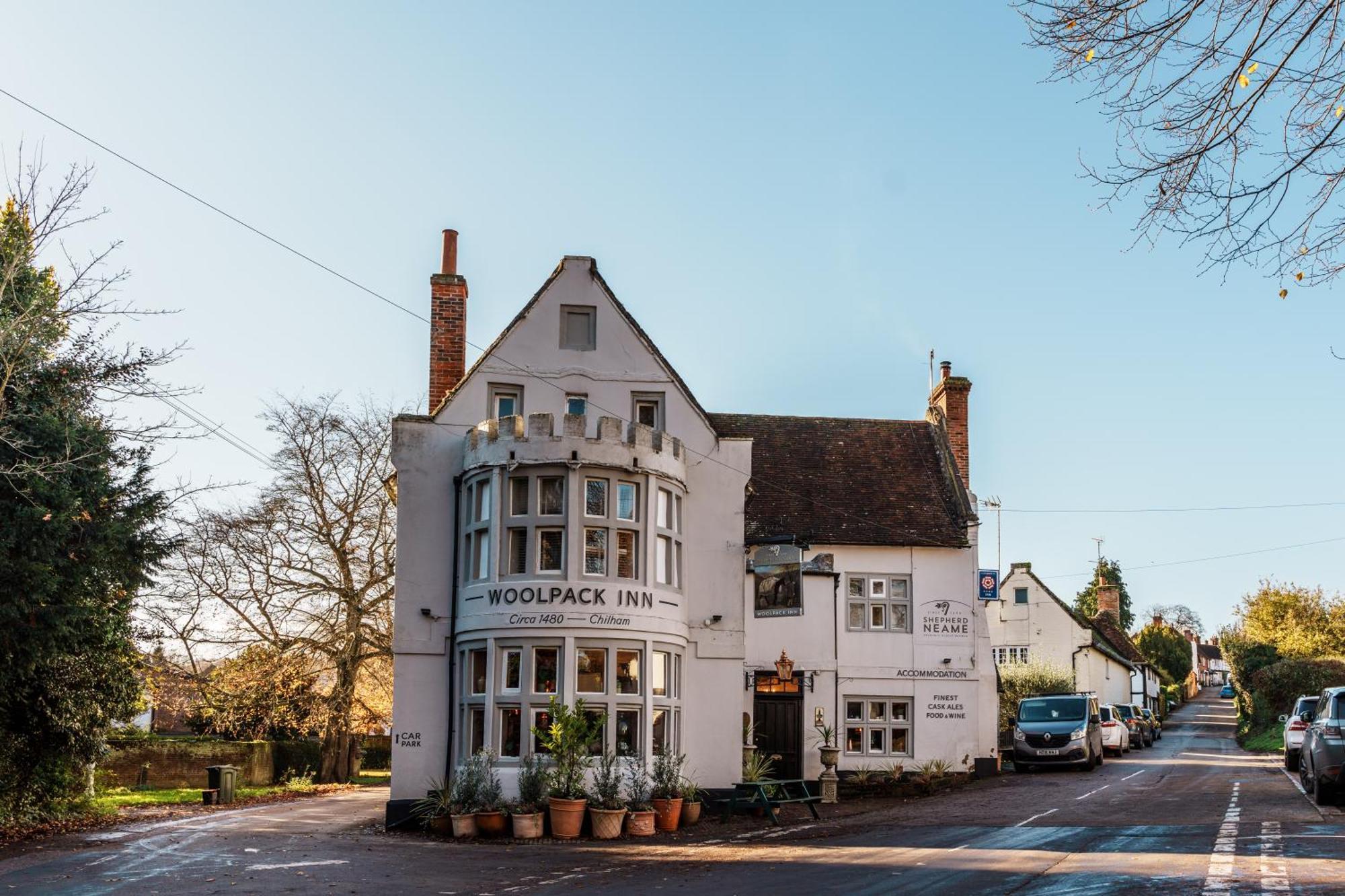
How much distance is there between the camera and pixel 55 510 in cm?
1830

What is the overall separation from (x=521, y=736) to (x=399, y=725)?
8.47ft

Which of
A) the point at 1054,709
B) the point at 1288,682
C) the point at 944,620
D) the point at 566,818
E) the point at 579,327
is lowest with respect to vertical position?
the point at 566,818

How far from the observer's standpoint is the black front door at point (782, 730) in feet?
94.3

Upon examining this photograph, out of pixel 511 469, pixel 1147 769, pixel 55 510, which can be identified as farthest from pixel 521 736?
pixel 1147 769

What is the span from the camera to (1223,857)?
13.5m

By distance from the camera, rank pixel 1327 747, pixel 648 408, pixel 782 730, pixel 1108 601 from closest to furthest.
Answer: pixel 1327 747 → pixel 648 408 → pixel 782 730 → pixel 1108 601

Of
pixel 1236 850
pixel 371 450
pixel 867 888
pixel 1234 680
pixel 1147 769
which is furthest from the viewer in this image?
pixel 1234 680

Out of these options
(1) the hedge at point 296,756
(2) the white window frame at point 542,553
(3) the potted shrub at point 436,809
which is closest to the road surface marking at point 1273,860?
(2) the white window frame at point 542,553

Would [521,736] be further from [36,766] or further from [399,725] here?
[36,766]

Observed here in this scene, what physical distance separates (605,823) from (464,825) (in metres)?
2.32

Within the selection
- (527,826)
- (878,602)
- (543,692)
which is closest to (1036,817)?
(527,826)

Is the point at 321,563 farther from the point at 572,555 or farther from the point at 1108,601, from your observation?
the point at 1108,601

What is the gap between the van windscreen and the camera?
32656 millimetres

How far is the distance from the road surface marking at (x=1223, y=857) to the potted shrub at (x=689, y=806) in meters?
8.31
